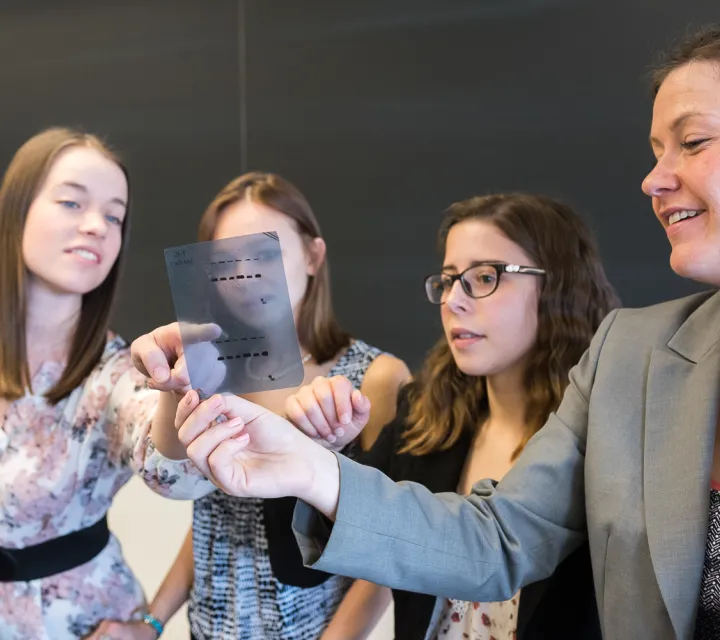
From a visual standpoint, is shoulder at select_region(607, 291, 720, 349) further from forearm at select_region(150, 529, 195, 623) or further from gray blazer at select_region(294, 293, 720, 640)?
forearm at select_region(150, 529, 195, 623)

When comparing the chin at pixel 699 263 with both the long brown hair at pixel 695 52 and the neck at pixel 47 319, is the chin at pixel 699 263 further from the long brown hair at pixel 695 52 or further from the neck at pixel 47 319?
the neck at pixel 47 319

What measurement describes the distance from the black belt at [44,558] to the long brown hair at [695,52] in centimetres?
129

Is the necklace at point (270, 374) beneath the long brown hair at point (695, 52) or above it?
beneath

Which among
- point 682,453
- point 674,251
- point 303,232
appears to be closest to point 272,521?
point 303,232

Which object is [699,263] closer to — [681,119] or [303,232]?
[681,119]

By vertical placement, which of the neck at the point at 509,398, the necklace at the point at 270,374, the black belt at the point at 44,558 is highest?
the necklace at the point at 270,374

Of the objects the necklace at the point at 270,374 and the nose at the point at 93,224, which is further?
the nose at the point at 93,224

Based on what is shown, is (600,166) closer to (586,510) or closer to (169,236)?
(586,510)

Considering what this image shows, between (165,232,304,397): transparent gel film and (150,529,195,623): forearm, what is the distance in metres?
0.90

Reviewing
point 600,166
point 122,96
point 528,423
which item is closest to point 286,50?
point 122,96

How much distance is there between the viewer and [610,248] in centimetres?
188

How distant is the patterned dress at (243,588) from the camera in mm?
1425

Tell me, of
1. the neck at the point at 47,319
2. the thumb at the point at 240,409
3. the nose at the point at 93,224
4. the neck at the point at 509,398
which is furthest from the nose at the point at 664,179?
the neck at the point at 47,319

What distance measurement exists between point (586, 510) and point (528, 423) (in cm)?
33
